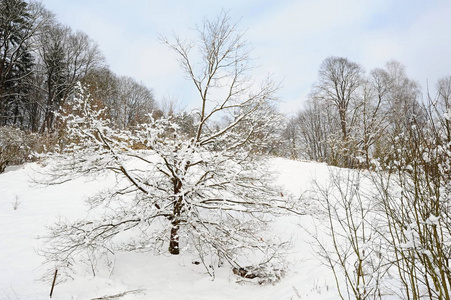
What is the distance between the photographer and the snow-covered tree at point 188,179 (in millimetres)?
4848

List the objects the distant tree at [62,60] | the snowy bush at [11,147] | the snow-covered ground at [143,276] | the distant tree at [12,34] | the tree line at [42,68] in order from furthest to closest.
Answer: the distant tree at [62,60] < the tree line at [42,68] < the distant tree at [12,34] < the snowy bush at [11,147] < the snow-covered ground at [143,276]

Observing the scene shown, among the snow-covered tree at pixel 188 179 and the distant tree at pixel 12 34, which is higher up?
the distant tree at pixel 12 34

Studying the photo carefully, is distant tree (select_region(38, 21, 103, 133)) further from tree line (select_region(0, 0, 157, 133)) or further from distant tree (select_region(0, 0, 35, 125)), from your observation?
distant tree (select_region(0, 0, 35, 125))

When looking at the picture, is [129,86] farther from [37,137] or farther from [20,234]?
[20,234]

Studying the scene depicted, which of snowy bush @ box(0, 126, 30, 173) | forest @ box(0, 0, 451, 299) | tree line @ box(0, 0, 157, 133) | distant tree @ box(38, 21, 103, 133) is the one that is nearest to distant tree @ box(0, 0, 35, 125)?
tree line @ box(0, 0, 157, 133)

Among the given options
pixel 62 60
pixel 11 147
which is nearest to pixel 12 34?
pixel 62 60

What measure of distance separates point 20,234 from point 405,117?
8706 millimetres

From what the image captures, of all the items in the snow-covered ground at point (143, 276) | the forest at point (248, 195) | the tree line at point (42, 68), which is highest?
the tree line at point (42, 68)

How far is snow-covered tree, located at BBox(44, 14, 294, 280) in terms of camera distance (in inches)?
191

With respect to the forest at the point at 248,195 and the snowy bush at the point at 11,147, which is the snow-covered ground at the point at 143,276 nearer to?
the forest at the point at 248,195

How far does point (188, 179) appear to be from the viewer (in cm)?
485

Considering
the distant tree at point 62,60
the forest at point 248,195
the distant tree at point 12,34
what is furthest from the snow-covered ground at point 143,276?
the distant tree at point 62,60

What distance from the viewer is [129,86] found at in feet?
95.1

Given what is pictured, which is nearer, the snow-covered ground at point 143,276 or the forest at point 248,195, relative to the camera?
the forest at point 248,195
